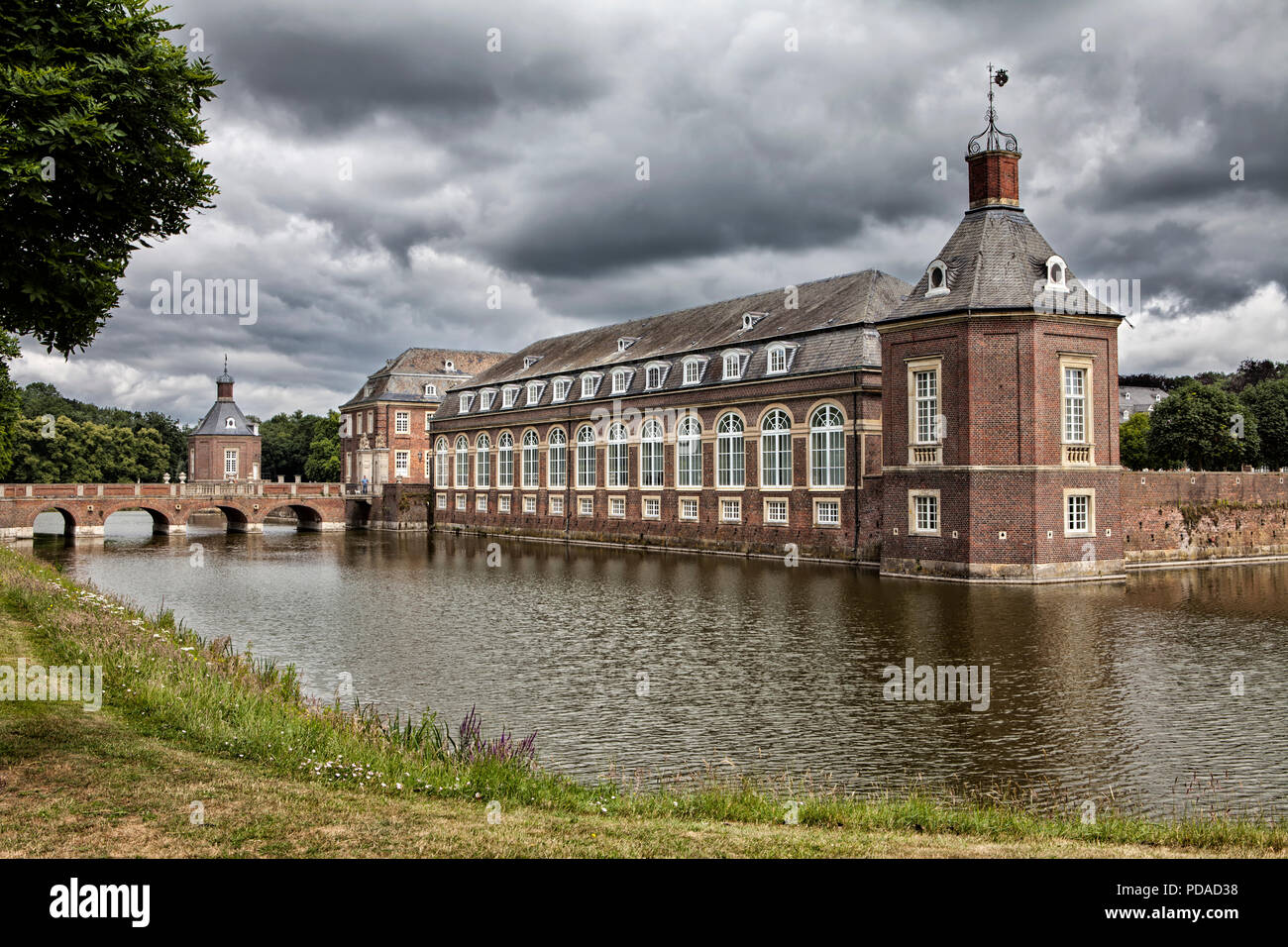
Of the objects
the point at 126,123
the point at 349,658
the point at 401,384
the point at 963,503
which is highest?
the point at 401,384

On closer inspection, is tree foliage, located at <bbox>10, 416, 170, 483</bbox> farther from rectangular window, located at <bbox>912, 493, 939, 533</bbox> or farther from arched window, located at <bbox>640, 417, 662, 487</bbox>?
rectangular window, located at <bbox>912, 493, 939, 533</bbox>

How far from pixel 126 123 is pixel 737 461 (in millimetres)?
35418

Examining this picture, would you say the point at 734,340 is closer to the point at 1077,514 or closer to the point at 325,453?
the point at 1077,514

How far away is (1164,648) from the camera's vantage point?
1869cm

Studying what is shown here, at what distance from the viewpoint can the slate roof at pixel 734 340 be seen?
127 feet

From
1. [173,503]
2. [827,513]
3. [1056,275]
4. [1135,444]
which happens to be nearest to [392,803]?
[1056,275]

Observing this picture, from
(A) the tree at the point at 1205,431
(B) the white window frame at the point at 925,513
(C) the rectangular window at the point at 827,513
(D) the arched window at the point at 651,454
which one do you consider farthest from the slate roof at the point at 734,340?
(A) the tree at the point at 1205,431

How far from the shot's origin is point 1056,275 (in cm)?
3122

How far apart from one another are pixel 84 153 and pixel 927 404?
27.7 m

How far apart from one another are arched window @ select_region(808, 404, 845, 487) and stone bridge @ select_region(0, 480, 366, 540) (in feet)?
131

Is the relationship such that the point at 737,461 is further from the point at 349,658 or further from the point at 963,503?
the point at 349,658

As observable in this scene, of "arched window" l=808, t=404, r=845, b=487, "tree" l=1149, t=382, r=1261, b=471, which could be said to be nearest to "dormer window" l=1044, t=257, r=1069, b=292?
"arched window" l=808, t=404, r=845, b=487

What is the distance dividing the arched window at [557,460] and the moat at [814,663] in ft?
65.9
